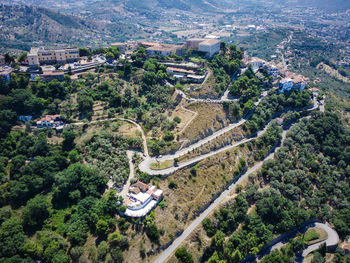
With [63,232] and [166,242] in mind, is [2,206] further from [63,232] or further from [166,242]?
[166,242]

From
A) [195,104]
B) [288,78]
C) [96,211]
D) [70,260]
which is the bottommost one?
[70,260]

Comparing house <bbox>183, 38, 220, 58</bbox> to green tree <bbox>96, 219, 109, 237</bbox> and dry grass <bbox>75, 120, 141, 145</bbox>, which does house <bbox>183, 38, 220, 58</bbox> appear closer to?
dry grass <bbox>75, 120, 141, 145</bbox>

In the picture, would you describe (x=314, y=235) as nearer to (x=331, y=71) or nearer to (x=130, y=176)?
(x=130, y=176)

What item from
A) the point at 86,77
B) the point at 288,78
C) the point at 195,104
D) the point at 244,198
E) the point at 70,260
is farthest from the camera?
the point at 288,78

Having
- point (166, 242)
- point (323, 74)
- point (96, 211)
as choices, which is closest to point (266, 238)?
point (166, 242)

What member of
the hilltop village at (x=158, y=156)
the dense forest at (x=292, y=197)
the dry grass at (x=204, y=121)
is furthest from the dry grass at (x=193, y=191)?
the dry grass at (x=204, y=121)

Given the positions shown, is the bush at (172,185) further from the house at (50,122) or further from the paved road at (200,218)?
the house at (50,122)

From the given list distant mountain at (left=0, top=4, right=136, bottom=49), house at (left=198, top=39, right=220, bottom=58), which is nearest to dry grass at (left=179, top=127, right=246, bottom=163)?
house at (left=198, top=39, right=220, bottom=58)
